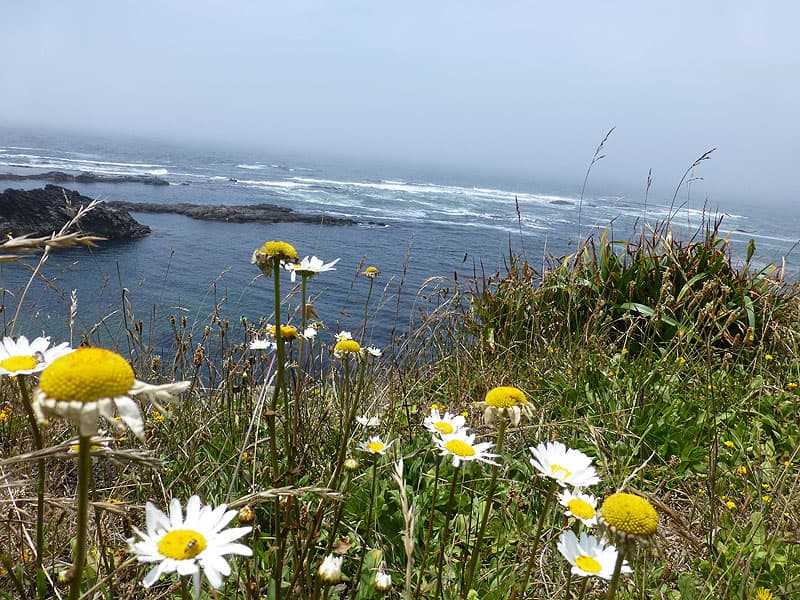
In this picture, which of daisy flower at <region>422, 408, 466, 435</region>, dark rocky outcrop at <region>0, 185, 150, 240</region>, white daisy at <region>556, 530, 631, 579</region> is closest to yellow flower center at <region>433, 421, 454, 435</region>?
daisy flower at <region>422, 408, 466, 435</region>

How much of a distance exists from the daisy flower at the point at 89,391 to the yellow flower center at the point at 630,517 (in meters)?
0.75

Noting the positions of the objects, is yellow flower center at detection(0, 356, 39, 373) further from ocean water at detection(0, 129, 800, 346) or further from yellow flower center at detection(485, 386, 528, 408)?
ocean water at detection(0, 129, 800, 346)

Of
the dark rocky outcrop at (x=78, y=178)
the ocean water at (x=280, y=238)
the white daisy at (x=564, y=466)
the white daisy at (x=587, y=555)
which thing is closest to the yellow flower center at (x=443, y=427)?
the white daisy at (x=564, y=466)


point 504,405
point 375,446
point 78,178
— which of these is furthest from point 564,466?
point 78,178

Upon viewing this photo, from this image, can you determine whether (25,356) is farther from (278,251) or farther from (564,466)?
(564,466)

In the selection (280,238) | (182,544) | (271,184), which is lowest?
(280,238)

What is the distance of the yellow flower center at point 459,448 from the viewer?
51.5 inches

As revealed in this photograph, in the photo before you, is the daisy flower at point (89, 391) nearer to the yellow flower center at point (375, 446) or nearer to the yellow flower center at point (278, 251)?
the yellow flower center at point (278, 251)

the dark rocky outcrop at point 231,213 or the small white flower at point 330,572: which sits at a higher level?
the small white flower at point 330,572

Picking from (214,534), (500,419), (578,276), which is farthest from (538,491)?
(578,276)

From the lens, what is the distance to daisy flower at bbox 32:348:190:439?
0.62 m

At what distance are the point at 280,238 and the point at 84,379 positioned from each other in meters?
19.2

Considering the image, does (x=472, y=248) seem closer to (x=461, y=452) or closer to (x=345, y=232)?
(x=345, y=232)

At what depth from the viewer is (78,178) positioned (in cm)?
3186
